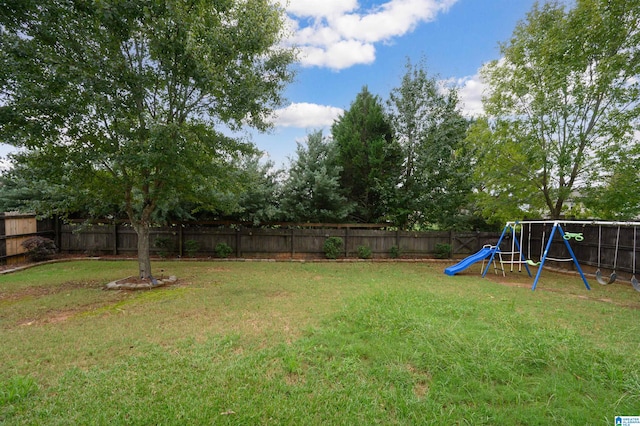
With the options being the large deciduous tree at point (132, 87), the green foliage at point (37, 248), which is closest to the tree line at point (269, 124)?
the large deciduous tree at point (132, 87)

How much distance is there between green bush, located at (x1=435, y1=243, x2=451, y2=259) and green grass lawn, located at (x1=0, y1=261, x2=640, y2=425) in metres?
6.27

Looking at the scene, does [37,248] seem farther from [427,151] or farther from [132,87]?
[427,151]

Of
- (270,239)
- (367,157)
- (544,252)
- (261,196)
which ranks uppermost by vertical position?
(367,157)

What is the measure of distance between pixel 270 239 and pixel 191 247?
317 cm

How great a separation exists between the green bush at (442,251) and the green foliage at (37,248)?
14855mm

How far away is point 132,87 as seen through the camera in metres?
6.23

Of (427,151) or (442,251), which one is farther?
(427,151)

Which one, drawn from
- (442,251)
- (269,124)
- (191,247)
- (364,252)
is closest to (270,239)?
(191,247)

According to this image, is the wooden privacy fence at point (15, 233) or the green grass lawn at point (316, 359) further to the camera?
the wooden privacy fence at point (15, 233)

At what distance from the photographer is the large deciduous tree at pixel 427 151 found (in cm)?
1303

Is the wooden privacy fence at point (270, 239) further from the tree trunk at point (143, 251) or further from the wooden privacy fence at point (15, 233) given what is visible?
the tree trunk at point (143, 251)

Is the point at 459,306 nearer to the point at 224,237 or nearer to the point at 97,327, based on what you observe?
Answer: the point at 97,327

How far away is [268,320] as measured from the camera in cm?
466

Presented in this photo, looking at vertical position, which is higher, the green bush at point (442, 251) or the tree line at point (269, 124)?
the tree line at point (269, 124)
